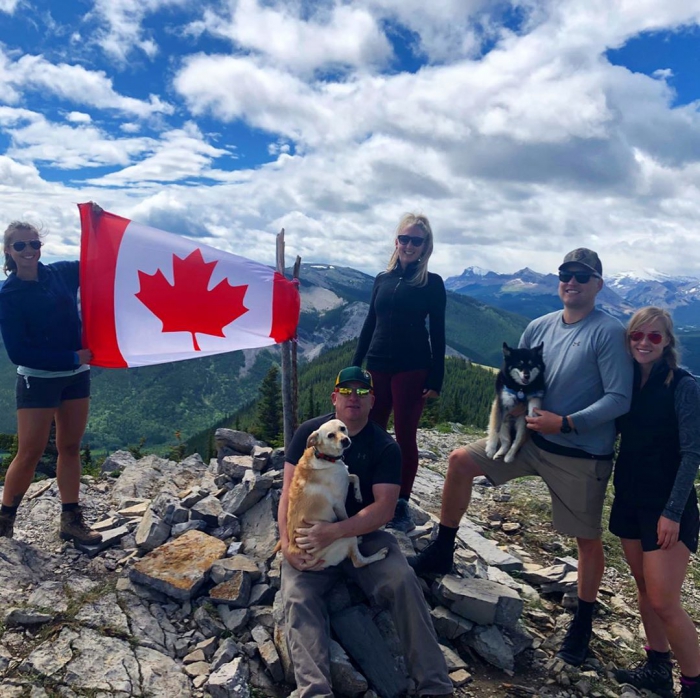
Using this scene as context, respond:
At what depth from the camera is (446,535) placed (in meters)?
6.71

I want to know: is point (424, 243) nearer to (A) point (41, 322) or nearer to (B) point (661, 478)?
(B) point (661, 478)

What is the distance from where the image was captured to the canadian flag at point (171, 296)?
7539 millimetres

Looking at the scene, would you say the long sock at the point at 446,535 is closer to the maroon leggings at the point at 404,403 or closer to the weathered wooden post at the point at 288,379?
the maroon leggings at the point at 404,403

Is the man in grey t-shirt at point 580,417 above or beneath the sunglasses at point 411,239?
beneath

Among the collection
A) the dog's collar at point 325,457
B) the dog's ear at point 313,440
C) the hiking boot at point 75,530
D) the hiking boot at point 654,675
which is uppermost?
the dog's ear at point 313,440

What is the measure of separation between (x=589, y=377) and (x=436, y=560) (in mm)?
3205

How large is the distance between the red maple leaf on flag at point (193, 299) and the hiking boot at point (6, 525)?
136 inches

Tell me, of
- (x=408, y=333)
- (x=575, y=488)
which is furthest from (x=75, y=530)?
(x=575, y=488)

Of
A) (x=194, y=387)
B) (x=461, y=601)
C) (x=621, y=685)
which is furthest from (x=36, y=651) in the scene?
(x=194, y=387)

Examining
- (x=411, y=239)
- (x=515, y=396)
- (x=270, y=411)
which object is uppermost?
(x=411, y=239)

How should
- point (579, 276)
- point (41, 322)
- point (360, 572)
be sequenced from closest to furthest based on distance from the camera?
point (579, 276), point (360, 572), point (41, 322)

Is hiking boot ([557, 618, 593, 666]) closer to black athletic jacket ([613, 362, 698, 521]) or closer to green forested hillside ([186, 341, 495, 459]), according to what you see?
black athletic jacket ([613, 362, 698, 521])

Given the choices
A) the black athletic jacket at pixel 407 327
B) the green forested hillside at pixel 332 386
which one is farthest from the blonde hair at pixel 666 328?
the green forested hillside at pixel 332 386

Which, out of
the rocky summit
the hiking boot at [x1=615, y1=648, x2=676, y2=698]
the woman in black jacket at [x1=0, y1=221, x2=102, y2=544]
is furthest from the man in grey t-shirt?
the woman in black jacket at [x1=0, y1=221, x2=102, y2=544]
